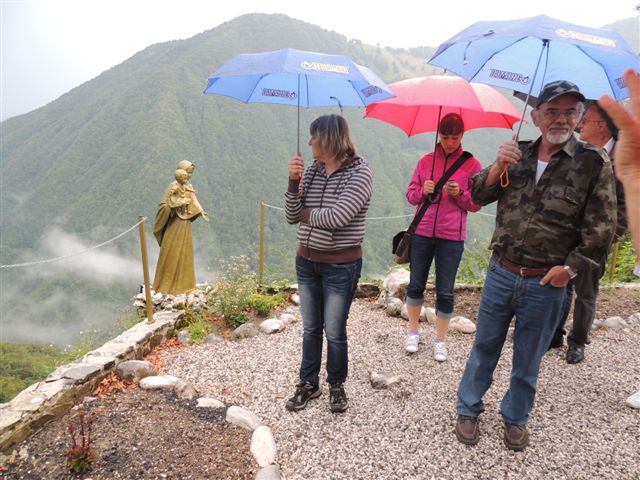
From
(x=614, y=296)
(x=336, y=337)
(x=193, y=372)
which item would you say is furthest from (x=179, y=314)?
(x=614, y=296)

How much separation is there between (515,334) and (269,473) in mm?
1551

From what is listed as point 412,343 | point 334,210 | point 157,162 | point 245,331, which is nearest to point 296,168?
point 334,210

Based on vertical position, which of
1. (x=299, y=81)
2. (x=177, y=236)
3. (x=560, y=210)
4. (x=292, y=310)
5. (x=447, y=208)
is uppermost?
(x=299, y=81)

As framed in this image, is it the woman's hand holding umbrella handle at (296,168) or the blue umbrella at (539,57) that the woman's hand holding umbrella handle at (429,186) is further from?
the woman's hand holding umbrella handle at (296,168)

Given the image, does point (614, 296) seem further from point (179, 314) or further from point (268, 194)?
point (268, 194)

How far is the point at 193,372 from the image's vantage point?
11.9ft

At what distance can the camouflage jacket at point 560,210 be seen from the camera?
204 cm

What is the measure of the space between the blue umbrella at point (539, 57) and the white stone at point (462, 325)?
8.10 ft

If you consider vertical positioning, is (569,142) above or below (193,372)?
above

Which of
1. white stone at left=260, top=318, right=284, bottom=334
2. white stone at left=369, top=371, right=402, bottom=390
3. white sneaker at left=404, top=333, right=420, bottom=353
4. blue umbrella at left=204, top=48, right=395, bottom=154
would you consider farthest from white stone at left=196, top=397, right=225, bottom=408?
blue umbrella at left=204, top=48, right=395, bottom=154

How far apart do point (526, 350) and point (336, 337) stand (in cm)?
111

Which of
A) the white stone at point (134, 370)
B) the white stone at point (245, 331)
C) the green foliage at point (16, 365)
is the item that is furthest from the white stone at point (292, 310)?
the green foliage at point (16, 365)

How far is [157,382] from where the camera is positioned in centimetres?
321

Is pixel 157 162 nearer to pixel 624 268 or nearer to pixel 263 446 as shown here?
pixel 624 268
